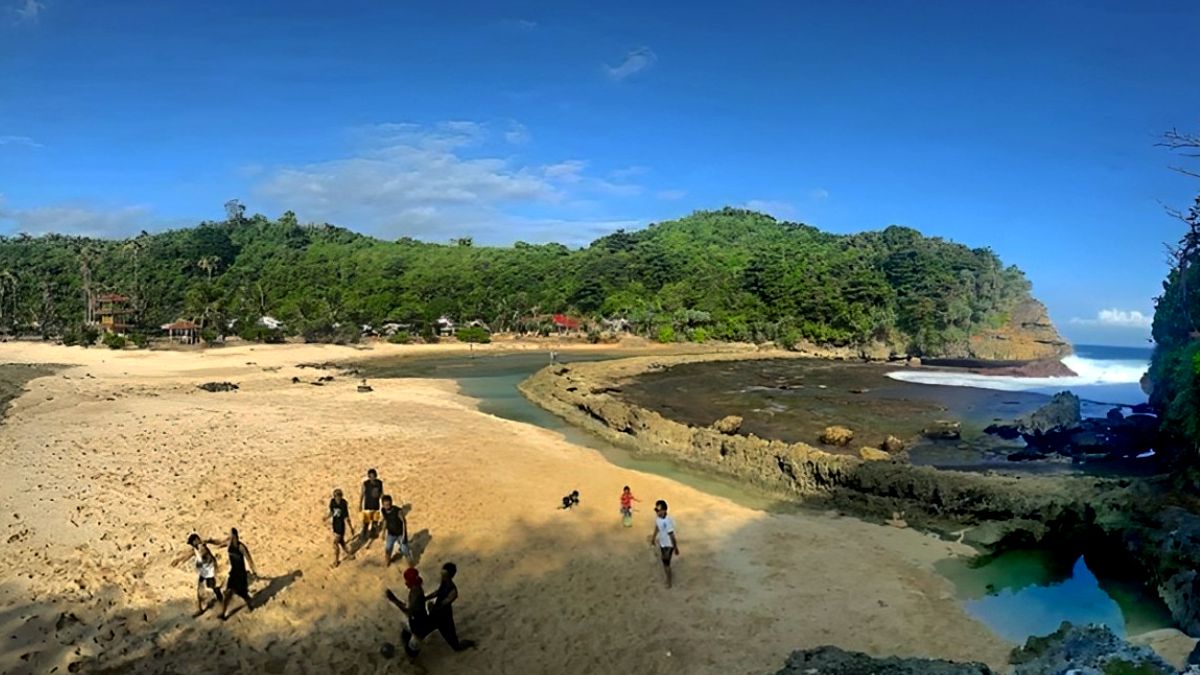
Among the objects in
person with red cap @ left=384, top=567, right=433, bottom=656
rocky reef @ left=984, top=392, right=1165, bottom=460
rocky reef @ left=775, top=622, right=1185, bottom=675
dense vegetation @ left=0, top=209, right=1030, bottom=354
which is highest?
dense vegetation @ left=0, top=209, right=1030, bottom=354

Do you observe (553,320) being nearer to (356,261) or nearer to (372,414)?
(356,261)

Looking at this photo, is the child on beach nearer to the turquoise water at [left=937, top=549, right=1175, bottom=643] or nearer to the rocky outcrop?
the turquoise water at [left=937, top=549, right=1175, bottom=643]

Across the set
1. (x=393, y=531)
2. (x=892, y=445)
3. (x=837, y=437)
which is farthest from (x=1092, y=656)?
(x=837, y=437)

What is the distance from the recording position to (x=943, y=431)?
2872 cm

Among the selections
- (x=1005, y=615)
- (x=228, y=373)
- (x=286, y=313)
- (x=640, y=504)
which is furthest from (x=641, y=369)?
(x=286, y=313)

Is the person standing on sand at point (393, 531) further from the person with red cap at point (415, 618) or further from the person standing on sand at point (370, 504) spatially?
the person with red cap at point (415, 618)

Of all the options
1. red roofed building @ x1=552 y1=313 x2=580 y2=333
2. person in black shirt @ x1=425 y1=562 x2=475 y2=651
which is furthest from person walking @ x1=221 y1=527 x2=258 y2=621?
red roofed building @ x1=552 y1=313 x2=580 y2=333

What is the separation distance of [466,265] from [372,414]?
98103 mm

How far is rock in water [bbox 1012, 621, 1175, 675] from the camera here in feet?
19.1

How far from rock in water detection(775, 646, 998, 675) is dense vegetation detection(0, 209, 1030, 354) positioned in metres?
76.9

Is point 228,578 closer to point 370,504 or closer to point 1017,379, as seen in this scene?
point 370,504

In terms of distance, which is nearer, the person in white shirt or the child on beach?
the person in white shirt

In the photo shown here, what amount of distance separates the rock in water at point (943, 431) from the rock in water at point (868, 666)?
2366cm

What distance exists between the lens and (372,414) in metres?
27.6
